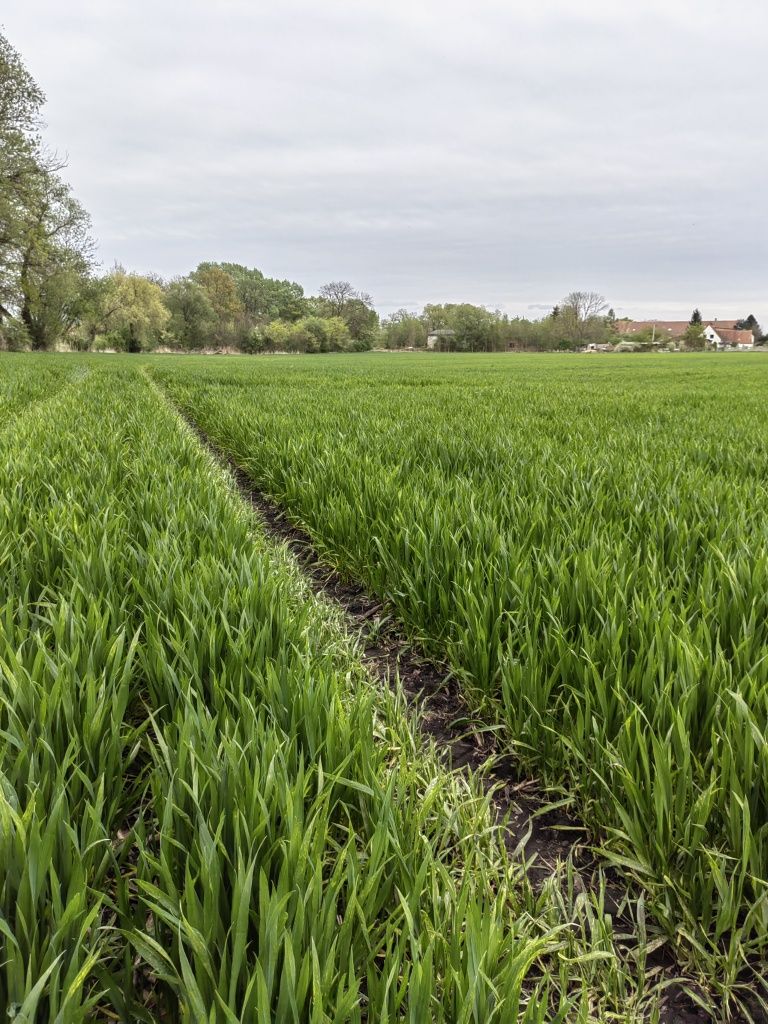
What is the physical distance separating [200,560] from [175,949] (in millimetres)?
1481

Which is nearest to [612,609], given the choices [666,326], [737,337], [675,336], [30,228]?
[30,228]

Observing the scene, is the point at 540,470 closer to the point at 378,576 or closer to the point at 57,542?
the point at 378,576

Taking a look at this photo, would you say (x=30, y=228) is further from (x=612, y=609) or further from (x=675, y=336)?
(x=675, y=336)

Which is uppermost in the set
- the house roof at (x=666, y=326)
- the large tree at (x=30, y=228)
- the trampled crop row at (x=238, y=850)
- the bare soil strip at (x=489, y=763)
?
the house roof at (x=666, y=326)

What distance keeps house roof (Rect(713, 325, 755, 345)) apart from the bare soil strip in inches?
5757

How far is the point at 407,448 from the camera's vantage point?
545cm

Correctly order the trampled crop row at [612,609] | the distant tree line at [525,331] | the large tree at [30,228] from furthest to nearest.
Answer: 1. the distant tree line at [525,331]
2. the large tree at [30,228]
3. the trampled crop row at [612,609]

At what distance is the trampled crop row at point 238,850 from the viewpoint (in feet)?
2.83

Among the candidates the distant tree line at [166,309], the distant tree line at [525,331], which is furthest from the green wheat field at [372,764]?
the distant tree line at [525,331]

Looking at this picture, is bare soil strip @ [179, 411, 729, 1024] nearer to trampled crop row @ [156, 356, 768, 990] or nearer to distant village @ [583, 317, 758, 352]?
trampled crop row @ [156, 356, 768, 990]

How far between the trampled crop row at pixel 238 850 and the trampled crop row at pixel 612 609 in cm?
26

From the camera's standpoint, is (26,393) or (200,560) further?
(26,393)

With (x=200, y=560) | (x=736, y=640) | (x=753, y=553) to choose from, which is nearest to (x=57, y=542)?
(x=200, y=560)

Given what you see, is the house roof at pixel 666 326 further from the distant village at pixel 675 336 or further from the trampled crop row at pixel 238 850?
the trampled crop row at pixel 238 850
